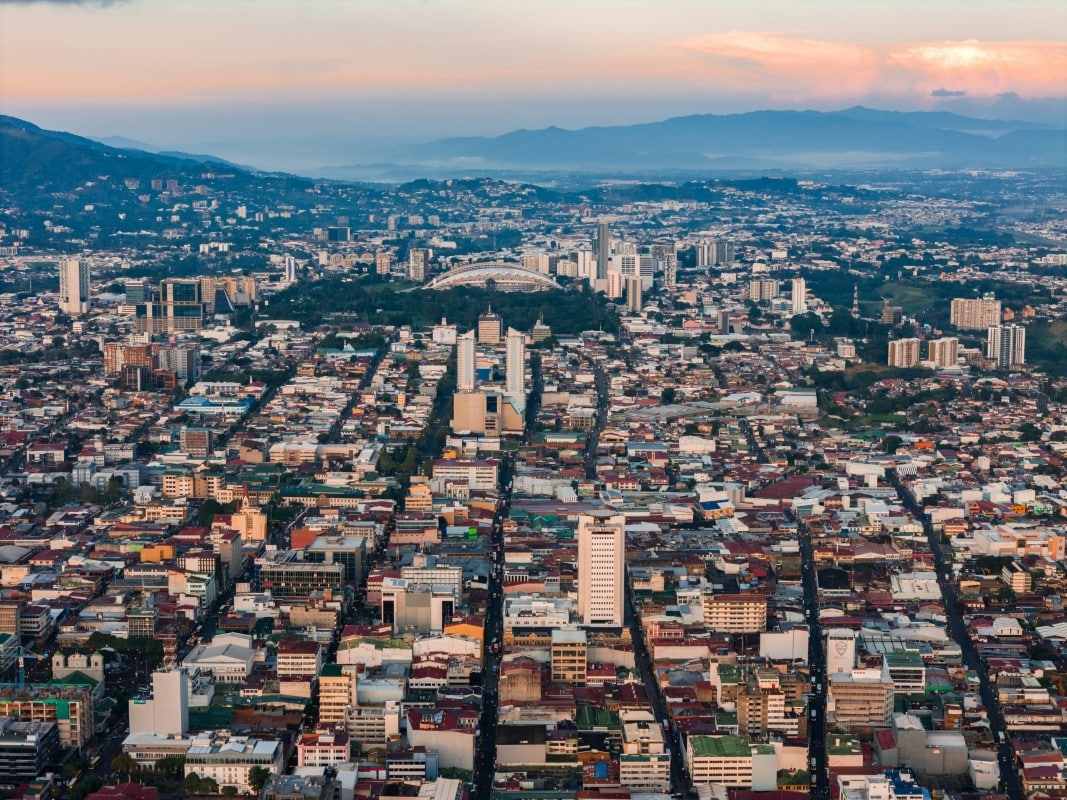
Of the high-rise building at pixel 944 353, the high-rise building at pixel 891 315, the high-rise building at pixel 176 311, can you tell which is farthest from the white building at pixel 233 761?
the high-rise building at pixel 891 315

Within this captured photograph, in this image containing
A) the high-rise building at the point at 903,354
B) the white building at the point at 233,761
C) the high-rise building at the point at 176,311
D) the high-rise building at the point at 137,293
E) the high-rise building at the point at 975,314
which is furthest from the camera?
the high-rise building at the point at 137,293

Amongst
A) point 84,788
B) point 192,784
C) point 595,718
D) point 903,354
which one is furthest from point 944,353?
point 84,788

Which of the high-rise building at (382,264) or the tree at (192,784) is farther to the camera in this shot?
the high-rise building at (382,264)

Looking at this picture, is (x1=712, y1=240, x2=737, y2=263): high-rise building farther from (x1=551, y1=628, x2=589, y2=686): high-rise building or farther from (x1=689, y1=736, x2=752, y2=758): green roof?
(x1=689, y1=736, x2=752, y2=758): green roof

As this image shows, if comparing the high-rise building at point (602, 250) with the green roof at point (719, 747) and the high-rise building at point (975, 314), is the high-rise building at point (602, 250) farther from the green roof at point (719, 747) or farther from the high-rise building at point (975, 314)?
the green roof at point (719, 747)

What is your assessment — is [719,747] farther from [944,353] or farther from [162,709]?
[944,353]
